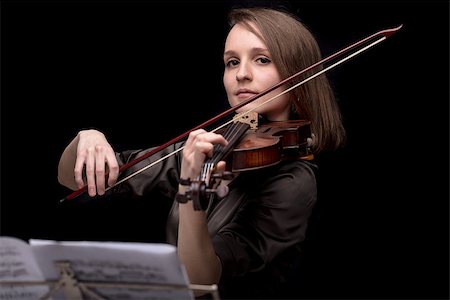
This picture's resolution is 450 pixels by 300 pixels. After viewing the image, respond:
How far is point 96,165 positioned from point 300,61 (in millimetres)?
634

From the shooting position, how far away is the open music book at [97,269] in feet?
4.09

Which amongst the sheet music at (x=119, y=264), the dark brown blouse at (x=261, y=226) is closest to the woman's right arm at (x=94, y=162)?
the dark brown blouse at (x=261, y=226)

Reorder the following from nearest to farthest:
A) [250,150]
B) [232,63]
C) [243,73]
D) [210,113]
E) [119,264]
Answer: [119,264] < [250,150] < [243,73] < [232,63] < [210,113]

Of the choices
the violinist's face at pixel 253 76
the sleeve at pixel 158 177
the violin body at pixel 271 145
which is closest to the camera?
the violin body at pixel 271 145

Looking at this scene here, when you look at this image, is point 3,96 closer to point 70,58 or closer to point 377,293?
point 70,58

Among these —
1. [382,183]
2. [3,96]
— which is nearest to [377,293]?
[382,183]

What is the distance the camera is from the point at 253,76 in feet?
6.34

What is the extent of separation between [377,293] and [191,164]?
943mm

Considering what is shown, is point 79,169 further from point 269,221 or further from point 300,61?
point 300,61

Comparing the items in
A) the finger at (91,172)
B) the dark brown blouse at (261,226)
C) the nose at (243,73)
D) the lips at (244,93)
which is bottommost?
the dark brown blouse at (261,226)

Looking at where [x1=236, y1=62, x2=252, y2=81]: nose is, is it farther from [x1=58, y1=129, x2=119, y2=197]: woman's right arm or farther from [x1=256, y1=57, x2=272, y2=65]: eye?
[x1=58, y1=129, x2=119, y2=197]: woman's right arm

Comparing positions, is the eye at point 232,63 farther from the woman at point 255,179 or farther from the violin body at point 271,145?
the violin body at point 271,145

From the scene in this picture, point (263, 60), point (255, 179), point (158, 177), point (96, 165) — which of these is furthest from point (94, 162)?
point (263, 60)

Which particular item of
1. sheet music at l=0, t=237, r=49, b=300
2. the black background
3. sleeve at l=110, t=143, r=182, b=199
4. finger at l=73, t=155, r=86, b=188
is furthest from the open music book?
the black background
